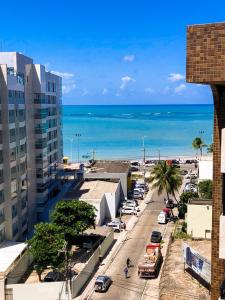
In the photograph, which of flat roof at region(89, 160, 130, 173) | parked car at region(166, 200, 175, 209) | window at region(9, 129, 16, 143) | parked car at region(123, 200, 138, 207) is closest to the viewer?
window at region(9, 129, 16, 143)

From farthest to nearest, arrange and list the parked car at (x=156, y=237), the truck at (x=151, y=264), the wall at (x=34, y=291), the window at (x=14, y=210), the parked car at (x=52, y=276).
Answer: the parked car at (x=156, y=237) < the window at (x=14, y=210) < the truck at (x=151, y=264) < the parked car at (x=52, y=276) < the wall at (x=34, y=291)

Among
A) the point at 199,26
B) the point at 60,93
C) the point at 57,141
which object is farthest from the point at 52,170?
the point at 199,26

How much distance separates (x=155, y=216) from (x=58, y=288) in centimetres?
2928

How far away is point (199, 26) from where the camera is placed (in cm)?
1491

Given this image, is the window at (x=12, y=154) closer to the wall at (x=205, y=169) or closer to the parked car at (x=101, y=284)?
the parked car at (x=101, y=284)

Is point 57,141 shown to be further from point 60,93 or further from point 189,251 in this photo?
point 189,251

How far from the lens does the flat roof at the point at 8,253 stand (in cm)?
3750

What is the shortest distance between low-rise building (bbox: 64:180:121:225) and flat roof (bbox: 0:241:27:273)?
14.9 metres

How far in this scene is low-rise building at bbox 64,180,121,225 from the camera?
5762 cm

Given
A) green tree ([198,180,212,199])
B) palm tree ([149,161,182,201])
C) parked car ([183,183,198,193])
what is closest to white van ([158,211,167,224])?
palm tree ([149,161,182,201])

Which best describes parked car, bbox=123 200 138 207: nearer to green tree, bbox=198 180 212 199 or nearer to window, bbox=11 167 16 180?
green tree, bbox=198 180 212 199

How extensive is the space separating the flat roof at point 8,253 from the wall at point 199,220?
58.9ft

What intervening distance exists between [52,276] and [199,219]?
18.0 m

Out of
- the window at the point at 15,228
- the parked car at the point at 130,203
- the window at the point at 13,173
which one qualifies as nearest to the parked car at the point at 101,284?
the window at the point at 15,228
